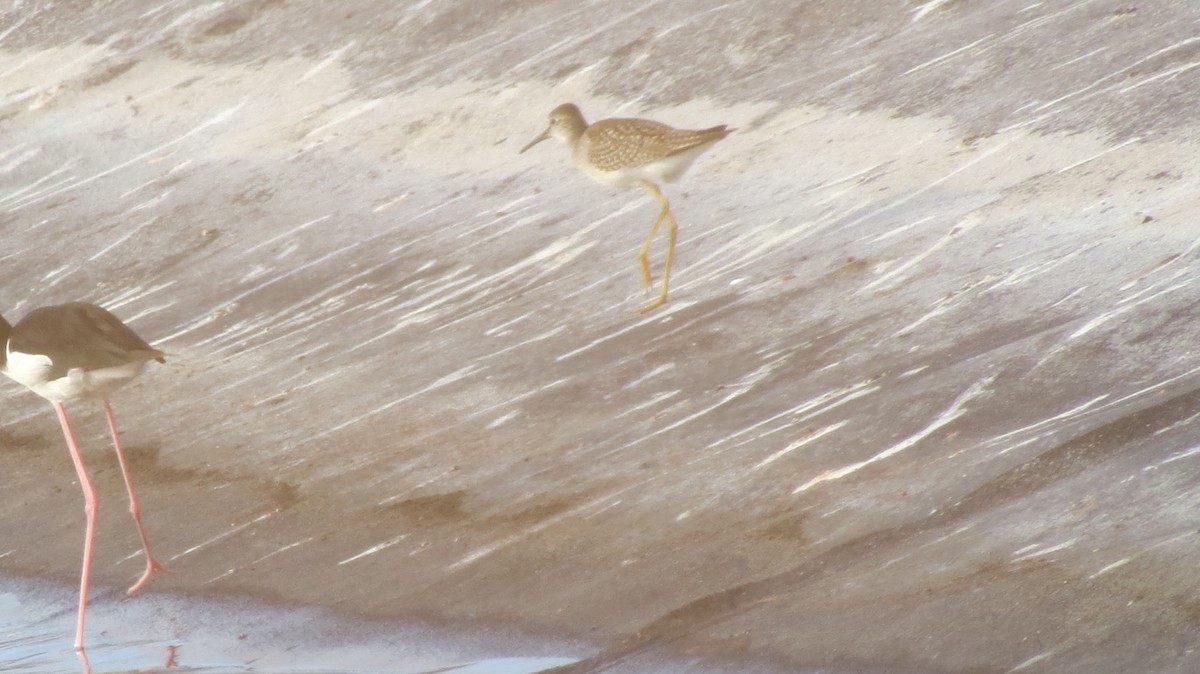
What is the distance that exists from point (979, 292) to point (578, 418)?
236 centimetres

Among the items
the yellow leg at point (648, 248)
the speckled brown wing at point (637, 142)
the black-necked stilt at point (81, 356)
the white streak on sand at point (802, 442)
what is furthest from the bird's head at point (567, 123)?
the black-necked stilt at point (81, 356)

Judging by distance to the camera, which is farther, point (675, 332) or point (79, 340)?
point (675, 332)

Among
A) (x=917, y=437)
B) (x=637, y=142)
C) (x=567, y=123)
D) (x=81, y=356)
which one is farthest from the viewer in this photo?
(x=567, y=123)

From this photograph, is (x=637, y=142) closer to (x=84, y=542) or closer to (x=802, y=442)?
(x=802, y=442)

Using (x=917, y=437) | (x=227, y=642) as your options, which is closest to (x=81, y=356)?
(x=227, y=642)

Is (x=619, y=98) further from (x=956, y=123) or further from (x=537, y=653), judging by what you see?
(x=537, y=653)

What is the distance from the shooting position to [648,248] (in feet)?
34.4

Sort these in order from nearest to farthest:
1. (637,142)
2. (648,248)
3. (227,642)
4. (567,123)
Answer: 1. (227,642)
2. (637,142)
3. (648,248)
4. (567,123)

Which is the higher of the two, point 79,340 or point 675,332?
point 79,340

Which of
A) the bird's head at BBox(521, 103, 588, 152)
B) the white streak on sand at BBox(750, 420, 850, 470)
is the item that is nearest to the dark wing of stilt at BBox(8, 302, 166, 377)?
the white streak on sand at BBox(750, 420, 850, 470)

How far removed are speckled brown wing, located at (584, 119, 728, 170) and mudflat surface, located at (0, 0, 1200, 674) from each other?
0.72 metres

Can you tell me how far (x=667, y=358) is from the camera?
902 cm

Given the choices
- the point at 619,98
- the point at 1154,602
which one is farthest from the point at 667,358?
the point at 619,98

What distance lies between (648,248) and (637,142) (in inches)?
30.5
